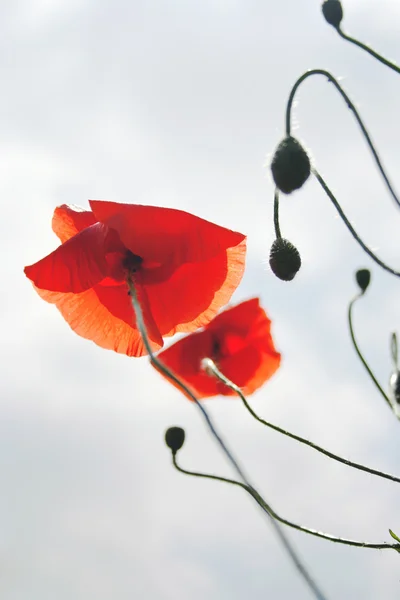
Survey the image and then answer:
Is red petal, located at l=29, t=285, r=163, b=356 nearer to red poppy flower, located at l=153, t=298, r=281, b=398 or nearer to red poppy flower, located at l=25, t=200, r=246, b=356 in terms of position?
red poppy flower, located at l=25, t=200, r=246, b=356

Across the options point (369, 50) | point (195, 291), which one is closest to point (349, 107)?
point (369, 50)

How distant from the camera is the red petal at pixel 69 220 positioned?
6.61ft

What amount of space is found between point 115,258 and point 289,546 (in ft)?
4.54

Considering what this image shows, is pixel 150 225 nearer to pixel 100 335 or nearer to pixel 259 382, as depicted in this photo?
pixel 100 335

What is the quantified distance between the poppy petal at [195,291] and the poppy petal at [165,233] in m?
0.08

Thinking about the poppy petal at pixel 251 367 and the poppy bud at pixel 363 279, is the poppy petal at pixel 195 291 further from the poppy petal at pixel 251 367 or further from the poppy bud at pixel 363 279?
the poppy petal at pixel 251 367

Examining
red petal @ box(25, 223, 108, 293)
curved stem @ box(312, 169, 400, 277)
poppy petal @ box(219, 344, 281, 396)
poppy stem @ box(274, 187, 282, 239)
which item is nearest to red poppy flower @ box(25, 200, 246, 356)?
red petal @ box(25, 223, 108, 293)

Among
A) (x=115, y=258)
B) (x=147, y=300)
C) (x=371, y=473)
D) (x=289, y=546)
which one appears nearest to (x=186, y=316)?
(x=147, y=300)

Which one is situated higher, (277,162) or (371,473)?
(277,162)

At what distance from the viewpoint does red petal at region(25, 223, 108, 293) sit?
6.02ft

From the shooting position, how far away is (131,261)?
199cm

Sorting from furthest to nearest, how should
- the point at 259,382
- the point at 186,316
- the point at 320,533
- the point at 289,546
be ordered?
the point at 259,382 → the point at 186,316 → the point at 320,533 → the point at 289,546

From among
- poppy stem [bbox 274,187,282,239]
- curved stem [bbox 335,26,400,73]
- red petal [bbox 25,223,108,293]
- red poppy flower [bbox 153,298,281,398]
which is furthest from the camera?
red poppy flower [bbox 153,298,281,398]

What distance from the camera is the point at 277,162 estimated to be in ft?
4.34
